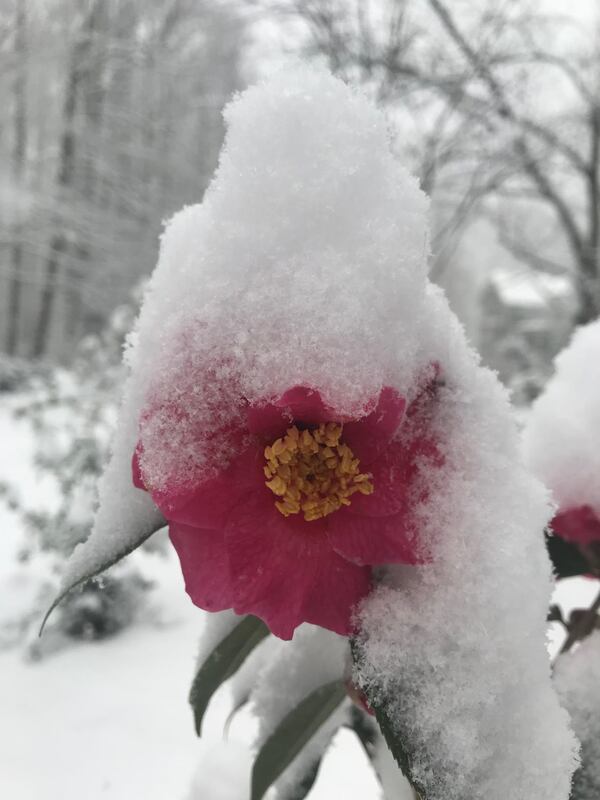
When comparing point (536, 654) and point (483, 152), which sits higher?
point (483, 152)

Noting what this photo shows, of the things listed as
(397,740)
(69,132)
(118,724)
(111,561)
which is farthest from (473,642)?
(69,132)

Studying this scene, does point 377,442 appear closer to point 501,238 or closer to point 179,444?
point 179,444

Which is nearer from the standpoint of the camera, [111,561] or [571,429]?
[111,561]

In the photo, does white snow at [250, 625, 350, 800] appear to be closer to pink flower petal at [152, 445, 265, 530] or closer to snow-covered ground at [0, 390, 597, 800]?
pink flower petal at [152, 445, 265, 530]

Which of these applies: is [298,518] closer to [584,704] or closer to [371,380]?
[371,380]

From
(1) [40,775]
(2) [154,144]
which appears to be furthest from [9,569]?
(2) [154,144]

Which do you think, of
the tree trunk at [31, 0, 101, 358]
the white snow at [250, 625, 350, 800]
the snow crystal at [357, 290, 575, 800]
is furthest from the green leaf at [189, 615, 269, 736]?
the tree trunk at [31, 0, 101, 358]

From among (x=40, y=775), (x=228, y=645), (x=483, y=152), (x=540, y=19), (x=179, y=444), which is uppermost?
(x=540, y=19)
